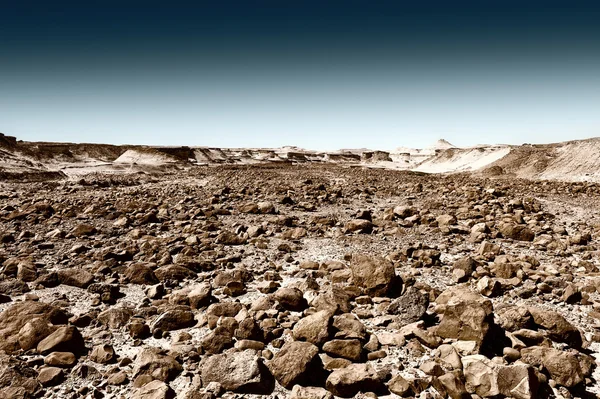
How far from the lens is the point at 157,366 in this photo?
4.23 metres

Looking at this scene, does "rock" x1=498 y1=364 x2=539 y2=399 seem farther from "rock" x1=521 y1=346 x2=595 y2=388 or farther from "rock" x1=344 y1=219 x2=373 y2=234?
"rock" x1=344 y1=219 x2=373 y2=234

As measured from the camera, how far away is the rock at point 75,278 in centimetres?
690

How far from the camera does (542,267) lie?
7.74 metres

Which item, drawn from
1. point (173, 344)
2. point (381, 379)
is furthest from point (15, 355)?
point (381, 379)

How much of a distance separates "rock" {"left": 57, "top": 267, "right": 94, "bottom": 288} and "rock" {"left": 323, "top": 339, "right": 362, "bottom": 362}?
511 cm

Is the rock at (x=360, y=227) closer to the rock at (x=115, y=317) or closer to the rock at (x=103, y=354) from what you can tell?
the rock at (x=115, y=317)

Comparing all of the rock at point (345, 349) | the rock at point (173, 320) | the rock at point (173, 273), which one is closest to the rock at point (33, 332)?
the rock at point (173, 320)

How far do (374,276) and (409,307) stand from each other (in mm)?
1070

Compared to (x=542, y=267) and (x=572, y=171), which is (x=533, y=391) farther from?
(x=572, y=171)

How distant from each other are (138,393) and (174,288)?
10.4 feet

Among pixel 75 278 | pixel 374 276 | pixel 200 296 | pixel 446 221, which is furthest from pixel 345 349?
pixel 446 221

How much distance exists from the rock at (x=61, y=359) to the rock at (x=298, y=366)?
246cm

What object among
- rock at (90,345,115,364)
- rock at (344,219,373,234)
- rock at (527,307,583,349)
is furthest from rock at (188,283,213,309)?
rock at (344,219,373,234)

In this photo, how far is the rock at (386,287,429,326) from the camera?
213 inches
